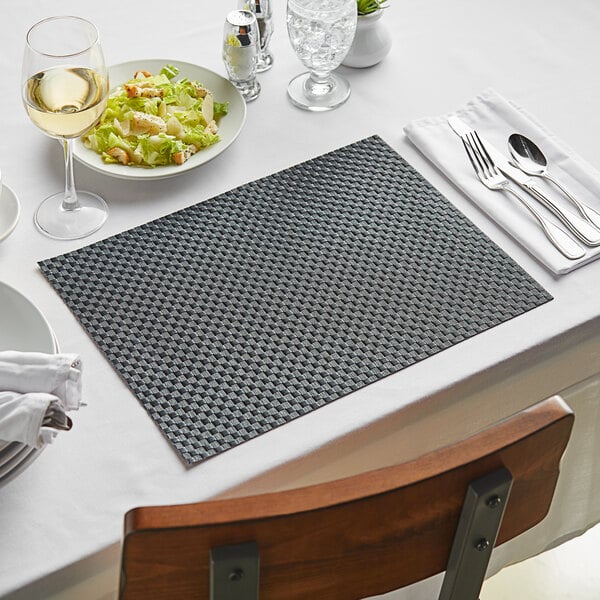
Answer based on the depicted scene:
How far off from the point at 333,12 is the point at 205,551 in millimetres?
825

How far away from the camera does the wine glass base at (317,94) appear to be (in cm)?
130

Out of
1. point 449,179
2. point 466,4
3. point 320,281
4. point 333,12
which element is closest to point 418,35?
point 466,4

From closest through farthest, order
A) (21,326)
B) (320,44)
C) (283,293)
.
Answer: (21,326) → (283,293) → (320,44)

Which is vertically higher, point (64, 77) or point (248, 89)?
point (64, 77)

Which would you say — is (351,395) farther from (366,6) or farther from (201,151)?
(366,6)

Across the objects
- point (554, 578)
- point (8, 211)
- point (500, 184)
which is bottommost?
point (554, 578)

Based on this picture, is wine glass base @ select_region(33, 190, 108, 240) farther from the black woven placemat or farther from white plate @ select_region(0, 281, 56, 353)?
white plate @ select_region(0, 281, 56, 353)

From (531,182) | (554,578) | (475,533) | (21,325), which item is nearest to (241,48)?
(531,182)

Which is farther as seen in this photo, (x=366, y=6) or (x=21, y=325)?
(x=366, y=6)

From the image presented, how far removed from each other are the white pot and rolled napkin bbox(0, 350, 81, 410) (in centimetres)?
70

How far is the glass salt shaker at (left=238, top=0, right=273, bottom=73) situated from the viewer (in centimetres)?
131

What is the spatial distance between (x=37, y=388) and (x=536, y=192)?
2.15 feet

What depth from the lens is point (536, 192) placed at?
117 centimetres

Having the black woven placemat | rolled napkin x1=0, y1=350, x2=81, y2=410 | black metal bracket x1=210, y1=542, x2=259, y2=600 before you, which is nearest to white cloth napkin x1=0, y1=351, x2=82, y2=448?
rolled napkin x1=0, y1=350, x2=81, y2=410
